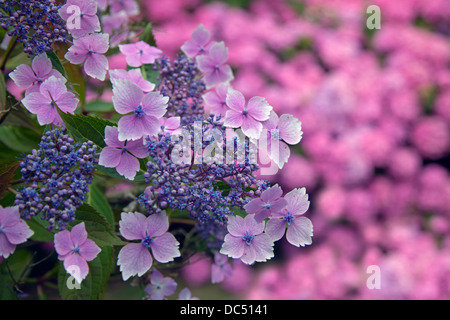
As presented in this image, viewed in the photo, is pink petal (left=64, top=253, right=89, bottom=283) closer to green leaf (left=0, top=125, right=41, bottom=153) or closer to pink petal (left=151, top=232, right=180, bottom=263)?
pink petal (left=151, top=232, right=180, bottom=263)

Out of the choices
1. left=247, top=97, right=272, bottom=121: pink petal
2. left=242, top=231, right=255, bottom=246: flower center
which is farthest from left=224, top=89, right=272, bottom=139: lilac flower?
left=242, top=231, right=255, bottom=246: flower center

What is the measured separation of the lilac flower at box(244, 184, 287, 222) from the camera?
14.8 inches

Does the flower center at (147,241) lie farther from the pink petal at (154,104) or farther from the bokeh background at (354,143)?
the bokeh background at (354,143)

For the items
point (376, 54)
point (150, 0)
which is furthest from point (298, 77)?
point (150, 0)

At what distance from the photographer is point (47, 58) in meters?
0.41

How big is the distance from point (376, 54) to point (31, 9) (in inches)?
77.6

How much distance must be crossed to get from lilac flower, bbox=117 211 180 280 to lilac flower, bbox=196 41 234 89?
0.21 m

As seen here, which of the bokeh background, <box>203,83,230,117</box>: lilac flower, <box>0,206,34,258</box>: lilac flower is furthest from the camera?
the bokeh background

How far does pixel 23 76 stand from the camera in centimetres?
41

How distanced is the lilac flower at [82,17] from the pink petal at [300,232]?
0.90 feet

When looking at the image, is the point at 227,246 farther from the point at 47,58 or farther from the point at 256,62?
the point at 256,62

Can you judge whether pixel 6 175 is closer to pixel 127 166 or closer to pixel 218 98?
pixel 127 166

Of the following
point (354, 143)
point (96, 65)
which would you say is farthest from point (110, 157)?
point (354, 143)

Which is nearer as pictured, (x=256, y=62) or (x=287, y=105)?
(x=287, y=105)
